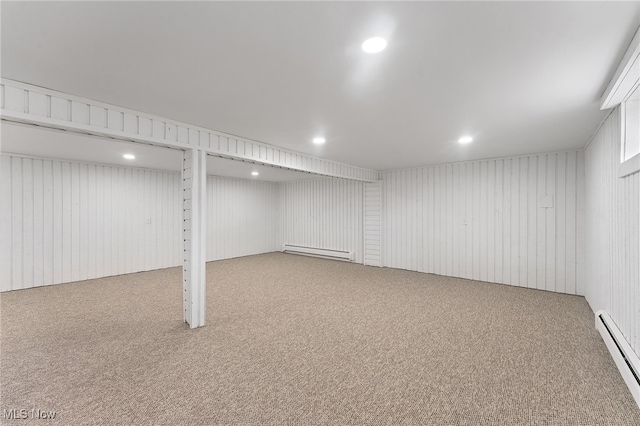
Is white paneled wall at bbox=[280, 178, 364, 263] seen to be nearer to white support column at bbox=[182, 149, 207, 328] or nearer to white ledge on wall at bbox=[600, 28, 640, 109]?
white support column at bbox=[182, 149, 207, 328]

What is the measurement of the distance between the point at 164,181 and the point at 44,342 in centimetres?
441

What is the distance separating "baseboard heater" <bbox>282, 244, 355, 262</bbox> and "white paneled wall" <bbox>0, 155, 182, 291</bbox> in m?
3.18

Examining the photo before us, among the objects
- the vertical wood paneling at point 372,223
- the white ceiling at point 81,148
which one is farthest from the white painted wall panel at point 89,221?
the vertical wood paneling at point 372,223

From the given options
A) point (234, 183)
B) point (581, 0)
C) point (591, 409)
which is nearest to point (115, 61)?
point (581, 0)

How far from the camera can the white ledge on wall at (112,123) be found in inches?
85.6

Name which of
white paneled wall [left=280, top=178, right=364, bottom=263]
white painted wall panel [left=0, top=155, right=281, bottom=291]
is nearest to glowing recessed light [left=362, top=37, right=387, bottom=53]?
white paneled wall [left=280, top=178, right=364, bottom=263]

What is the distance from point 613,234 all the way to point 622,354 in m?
1.11

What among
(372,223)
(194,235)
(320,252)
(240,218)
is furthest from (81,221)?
(372,223)

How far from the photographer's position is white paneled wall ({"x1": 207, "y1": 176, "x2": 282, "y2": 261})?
24.9 feet

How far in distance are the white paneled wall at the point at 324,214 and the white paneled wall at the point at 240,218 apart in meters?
0.43

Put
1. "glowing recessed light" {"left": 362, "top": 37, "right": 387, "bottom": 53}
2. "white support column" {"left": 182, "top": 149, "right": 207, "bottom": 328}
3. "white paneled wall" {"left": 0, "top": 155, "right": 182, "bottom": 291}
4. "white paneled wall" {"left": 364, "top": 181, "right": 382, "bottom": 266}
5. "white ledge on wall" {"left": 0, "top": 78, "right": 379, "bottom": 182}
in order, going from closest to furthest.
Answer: "glowing recessed light" {"left": 362, "top": 37, "right": 387, "bottom": 53} < "white ledge on wall" {"left": 0, "top": 78, "right": 379, "bottom": 182} < "white support column" {"left": 182, "top": 149, "right": 207, "bottom": 328} < "white paneled wall" {"left": 0, "top": 155, "right": 182, "bottom": 291} < "white paneled wall" {"left": 364, "top": 181, "right": 382, "bottom": 266}

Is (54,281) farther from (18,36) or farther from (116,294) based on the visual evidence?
(18,36)

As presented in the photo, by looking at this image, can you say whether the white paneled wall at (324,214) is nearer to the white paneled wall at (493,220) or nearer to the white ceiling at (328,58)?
the white paneled wall at (493,220)

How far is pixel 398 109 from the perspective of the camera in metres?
2.78
